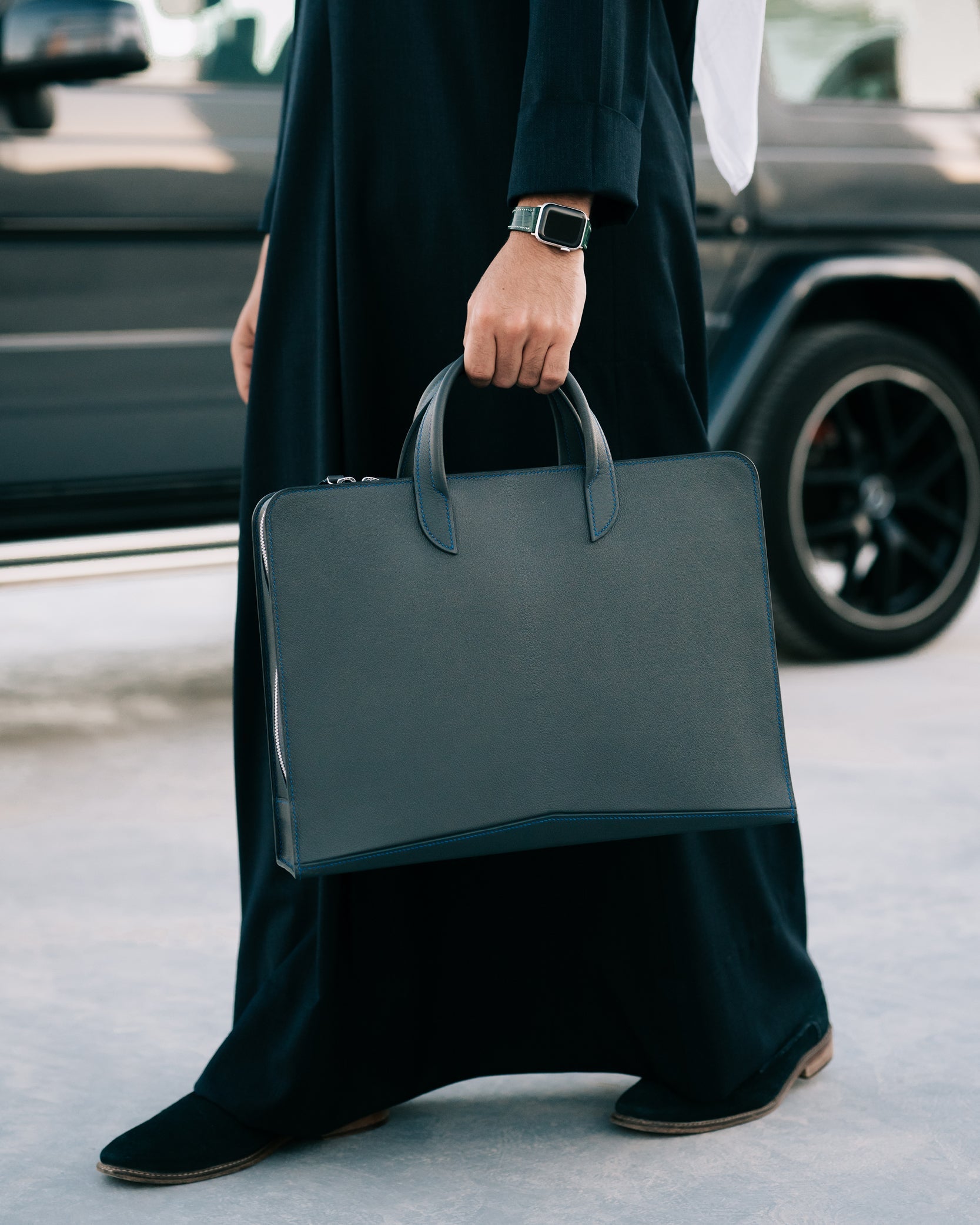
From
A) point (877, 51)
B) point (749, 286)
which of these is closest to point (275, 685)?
point (749, 286)

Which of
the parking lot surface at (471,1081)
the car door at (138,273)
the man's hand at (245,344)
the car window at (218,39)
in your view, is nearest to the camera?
the parking lot surface at (471,1081)

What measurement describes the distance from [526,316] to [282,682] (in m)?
0.36

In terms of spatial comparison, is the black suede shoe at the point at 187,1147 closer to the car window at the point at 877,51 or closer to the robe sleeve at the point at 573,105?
the robe sleeve at the point at 573,105

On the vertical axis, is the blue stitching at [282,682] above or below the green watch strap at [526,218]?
below

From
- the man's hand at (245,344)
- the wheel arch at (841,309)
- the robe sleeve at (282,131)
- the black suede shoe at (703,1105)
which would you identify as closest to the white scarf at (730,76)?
the robe sleeve at (282,131)

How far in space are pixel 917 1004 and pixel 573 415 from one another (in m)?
0.92

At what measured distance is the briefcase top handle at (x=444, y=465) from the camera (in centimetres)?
123

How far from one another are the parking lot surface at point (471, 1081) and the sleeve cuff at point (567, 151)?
2.91ft

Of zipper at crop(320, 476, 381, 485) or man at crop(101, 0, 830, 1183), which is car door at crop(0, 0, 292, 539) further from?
zipper at crop(320, 476, 381, 485)

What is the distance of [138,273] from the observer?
9.43ft

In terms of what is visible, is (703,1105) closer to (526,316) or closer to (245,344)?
(526,316)

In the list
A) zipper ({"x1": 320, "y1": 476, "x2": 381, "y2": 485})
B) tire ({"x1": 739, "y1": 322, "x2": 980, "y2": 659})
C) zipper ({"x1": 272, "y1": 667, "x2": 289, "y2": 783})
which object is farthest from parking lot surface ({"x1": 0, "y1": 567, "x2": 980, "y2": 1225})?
zipper ({"x1": 320, "y1": 476, "x2": 381, "y2": 485})

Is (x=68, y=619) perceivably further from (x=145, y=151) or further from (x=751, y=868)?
(x=751, y=868)

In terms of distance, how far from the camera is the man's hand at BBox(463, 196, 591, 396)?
127 centimetres
